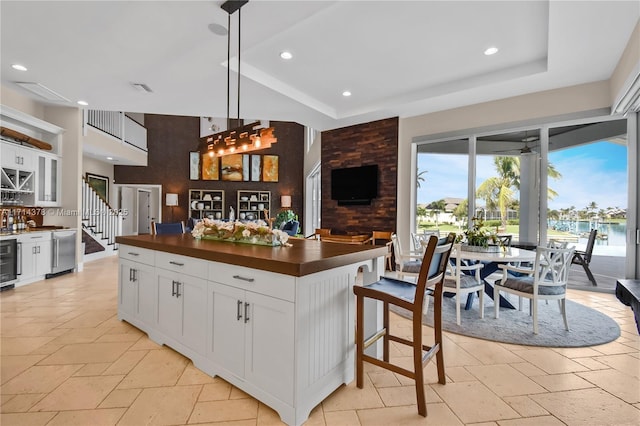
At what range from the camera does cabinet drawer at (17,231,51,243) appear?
437 cm

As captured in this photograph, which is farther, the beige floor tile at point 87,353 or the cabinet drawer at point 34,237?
the cabinet drawer at point 34,237

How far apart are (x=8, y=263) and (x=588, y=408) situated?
6392mm

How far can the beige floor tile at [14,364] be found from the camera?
2.13 meters

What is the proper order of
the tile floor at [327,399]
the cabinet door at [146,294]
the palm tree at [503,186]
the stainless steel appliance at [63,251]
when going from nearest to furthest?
the tile floor at [327,399] → the cabinet door at [146,294] → the stainless steel appliance at [63,251] → the palm tree at [503,186]

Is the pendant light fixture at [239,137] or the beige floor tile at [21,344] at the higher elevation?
the pendant light fixture at [239,137]

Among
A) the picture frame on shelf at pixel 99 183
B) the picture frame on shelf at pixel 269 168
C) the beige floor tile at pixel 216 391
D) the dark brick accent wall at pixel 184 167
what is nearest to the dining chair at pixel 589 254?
the beige floor tile at pixel 216 391

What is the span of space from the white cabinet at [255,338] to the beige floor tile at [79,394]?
689 mm

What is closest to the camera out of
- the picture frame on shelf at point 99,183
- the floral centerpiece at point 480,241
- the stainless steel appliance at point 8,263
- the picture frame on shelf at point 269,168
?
the floral centerpiece at point 480,241

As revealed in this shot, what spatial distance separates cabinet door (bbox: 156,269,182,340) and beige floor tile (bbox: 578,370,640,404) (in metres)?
3.01

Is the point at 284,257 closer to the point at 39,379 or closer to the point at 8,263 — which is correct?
the point at 39,379

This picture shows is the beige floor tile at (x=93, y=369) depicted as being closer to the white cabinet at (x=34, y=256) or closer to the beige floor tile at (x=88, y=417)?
the beige floor tile at (x=88, y=417)

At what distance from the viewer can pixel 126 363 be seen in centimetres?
230

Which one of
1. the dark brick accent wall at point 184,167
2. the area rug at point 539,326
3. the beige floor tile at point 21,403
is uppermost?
the dark brick accent wall at point 184,167

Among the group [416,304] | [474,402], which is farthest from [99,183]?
[474,402]
